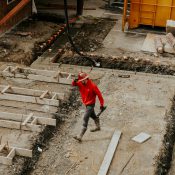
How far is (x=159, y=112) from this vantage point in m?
11.5

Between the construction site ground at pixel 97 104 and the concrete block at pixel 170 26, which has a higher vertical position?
the concrete block at pixel 170 26

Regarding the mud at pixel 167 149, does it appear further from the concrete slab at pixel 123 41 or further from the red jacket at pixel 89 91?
the concrete slab at pixel 123 41

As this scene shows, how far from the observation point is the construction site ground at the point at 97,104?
9.38 metres

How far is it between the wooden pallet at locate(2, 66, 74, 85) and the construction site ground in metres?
0.16

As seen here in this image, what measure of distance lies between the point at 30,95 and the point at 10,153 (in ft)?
11.0

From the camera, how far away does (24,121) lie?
1036cm

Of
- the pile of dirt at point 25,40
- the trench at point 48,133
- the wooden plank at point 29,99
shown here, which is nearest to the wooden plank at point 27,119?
the trench at point 48,133

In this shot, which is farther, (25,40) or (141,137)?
(25,40)

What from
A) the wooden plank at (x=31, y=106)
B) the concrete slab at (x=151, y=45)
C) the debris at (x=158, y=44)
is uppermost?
the debris at (x=158, y=44)

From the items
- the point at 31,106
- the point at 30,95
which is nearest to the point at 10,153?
the point at 31,106

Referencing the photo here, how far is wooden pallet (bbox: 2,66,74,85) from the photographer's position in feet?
42.7

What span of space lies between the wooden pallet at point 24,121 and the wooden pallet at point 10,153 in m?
1.01

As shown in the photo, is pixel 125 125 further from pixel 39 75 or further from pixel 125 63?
pixel 125 63

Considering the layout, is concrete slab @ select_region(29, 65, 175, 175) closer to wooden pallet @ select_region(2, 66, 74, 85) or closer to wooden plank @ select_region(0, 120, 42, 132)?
wooden plank @ select_region(0, 120, 42, 132)
